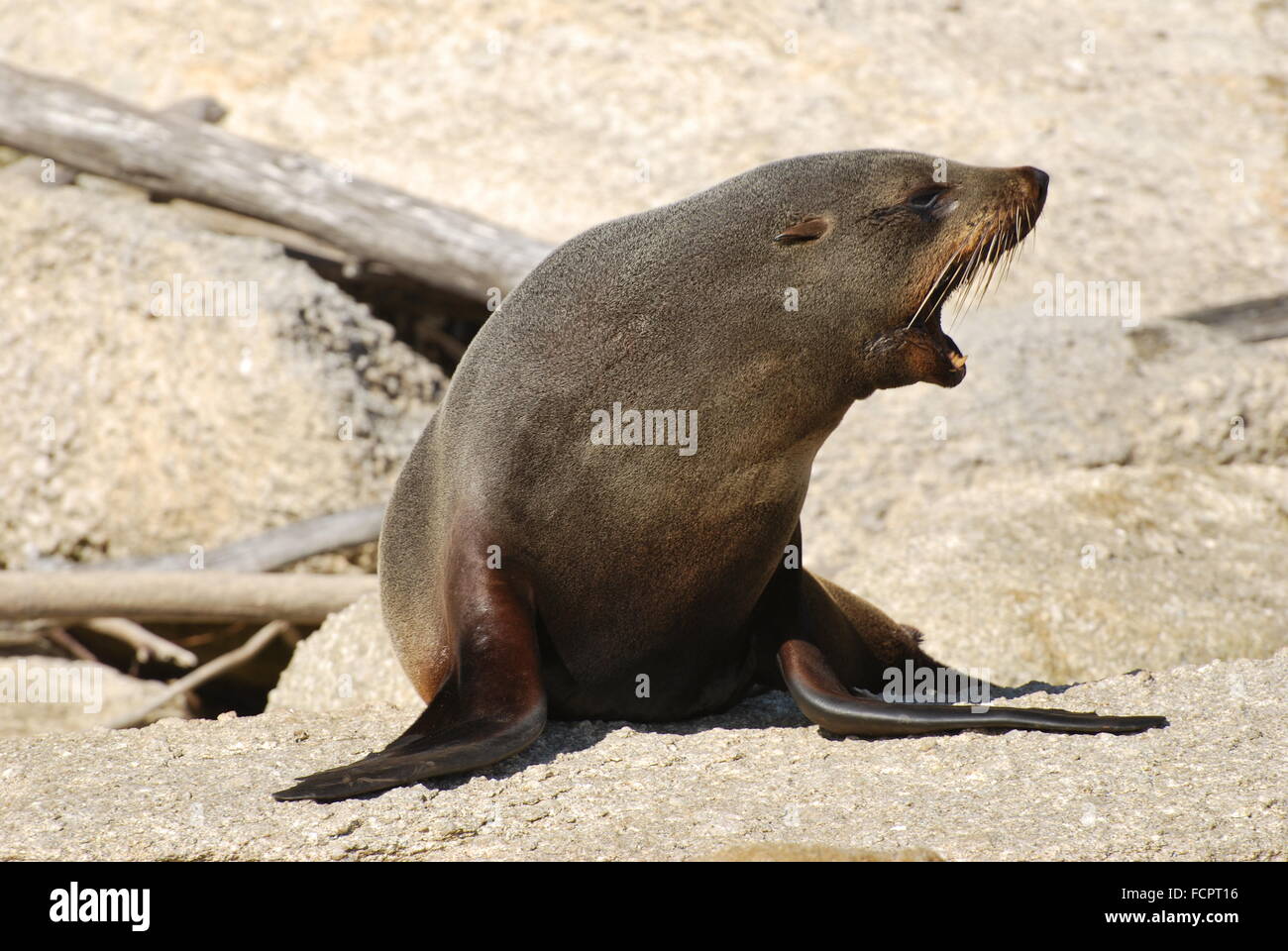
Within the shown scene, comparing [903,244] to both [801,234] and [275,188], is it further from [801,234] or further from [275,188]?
[275,188]

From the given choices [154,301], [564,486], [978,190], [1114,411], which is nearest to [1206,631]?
[1114,411]

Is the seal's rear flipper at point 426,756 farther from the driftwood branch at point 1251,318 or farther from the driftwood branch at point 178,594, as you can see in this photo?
the driftwood branch at point 1251,318

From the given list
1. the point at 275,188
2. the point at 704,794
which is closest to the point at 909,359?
the point at 704,794

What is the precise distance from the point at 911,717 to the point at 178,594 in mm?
4390

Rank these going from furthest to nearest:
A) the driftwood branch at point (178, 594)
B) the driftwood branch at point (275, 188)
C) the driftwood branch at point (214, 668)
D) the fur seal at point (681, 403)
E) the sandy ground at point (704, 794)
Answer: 1. the driftwood branch at point (275, 188)
2. the driftwood branch at point (214, 668)
3. the driftwood branch at point (178, 594)
4. the fur seal at point (681, 403)
5. the sandy ground at point (704, 794)

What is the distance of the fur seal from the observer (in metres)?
4.18

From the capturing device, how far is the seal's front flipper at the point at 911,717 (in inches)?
154

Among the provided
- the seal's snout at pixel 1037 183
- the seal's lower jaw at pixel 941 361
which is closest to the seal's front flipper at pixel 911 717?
the seal's lower jaw at pixel 941 361

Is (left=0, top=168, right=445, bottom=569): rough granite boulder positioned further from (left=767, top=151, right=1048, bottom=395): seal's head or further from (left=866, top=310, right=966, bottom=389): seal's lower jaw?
(left=866, top=310, right=966, bottom=389): seal's lower jaw

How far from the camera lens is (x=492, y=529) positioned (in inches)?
165

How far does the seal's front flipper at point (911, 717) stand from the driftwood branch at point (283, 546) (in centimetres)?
376

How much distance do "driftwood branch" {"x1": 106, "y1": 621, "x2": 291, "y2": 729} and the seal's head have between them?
4149mm

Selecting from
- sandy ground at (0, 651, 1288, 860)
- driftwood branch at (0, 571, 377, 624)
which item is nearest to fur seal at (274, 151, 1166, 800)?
sandy ground at (0, 651, 1288, 860)

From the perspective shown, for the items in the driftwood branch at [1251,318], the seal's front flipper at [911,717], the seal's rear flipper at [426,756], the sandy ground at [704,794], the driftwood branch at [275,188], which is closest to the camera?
the sandy ground at [704,794]
